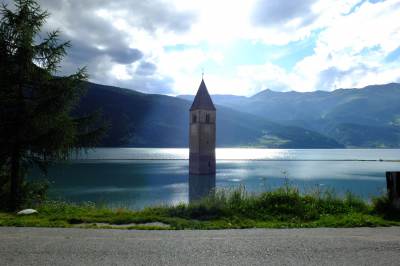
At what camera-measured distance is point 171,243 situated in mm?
7395

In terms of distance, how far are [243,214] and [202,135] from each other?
68045 millimetres

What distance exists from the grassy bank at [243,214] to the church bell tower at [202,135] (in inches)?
2427

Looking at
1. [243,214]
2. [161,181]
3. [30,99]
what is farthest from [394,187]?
[161,181]

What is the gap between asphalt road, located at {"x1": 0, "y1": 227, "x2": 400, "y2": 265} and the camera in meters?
6.18

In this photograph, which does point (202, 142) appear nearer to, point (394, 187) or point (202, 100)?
point (202, 100)

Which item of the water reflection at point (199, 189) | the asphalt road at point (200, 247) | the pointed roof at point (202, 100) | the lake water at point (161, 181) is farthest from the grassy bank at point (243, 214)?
the pointed roof at point (202, 100)

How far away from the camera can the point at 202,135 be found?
260 feet

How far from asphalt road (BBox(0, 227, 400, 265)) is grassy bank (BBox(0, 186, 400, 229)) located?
83 cm

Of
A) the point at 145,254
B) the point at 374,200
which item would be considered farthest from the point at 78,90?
the point at 374,200

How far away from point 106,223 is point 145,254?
399 centimetres

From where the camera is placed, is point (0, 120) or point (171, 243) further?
point (0, 120)

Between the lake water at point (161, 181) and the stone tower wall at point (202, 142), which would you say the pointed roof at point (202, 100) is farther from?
the lake water at point (161, 181)

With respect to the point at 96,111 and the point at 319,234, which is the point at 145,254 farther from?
the point at 96,111

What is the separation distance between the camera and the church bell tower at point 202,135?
250 feet
